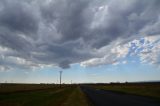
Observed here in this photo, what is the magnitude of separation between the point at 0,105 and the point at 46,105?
545 cm

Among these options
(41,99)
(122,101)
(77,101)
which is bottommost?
(122,101)

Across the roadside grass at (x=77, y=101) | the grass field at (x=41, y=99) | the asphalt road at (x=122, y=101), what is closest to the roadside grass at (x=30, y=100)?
the grass field at (x=41, y=99)

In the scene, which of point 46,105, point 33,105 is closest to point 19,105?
point 33,105

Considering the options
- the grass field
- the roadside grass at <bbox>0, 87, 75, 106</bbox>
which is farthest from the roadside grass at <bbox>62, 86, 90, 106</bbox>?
the roadside grass at <bbox>0, 87, 75, 106</bbox>

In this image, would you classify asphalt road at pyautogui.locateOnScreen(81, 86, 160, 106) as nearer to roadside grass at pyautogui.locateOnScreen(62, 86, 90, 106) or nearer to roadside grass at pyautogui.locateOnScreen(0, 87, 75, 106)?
roadside grass at pyautogui.locateOnScreen(62, 86, 90, 106)

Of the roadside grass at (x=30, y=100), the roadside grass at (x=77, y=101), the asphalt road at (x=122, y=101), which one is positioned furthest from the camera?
the roadside grass at (x=30, y=100)

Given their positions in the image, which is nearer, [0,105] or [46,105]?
[0,105]

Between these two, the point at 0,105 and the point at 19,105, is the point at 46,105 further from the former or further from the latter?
the point at 0,105

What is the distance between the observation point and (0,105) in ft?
78.8

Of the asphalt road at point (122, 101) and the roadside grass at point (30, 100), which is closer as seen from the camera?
the asphalt road at point (122, 101)

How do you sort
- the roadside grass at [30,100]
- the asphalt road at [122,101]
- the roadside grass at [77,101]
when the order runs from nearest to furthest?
the asphalt road at [122,101] < the roadside grass at [77,101] < the roadside grass at [30,100]

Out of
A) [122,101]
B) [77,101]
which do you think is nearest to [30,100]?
[77,101]

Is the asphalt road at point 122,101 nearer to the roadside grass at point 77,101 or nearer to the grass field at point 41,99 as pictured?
the roadside grass at point 77,101

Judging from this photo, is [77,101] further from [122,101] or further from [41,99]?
[41,99]
